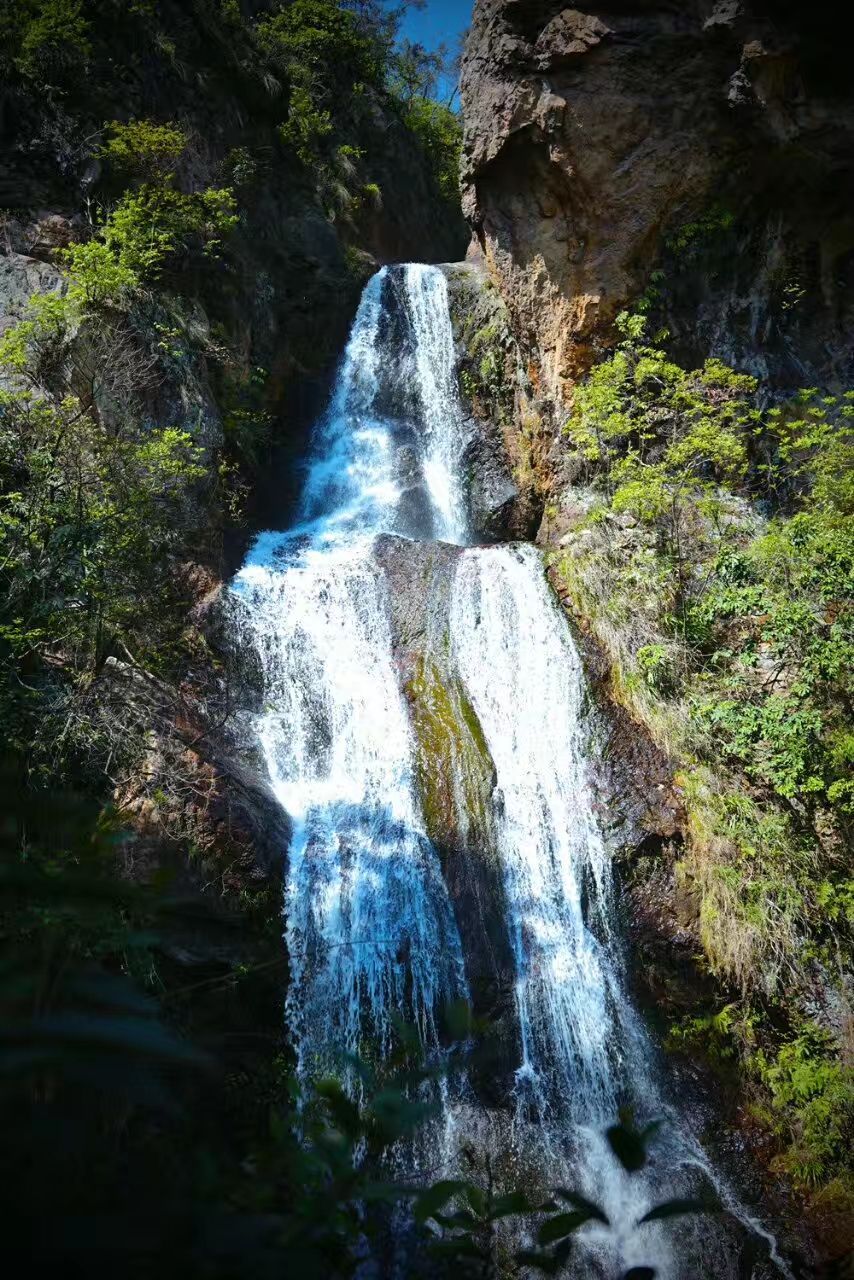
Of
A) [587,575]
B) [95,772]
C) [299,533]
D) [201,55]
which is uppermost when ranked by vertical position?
[201,55]

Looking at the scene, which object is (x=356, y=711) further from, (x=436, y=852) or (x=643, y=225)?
(x=643, y=225)

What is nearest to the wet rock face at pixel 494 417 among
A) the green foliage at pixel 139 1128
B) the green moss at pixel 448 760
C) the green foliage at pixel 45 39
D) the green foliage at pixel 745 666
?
the green foliage at pixel 745 666

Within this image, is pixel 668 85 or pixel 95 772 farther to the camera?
pixel 668 85

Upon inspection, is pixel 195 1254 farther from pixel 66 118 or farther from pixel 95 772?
pixel 66 118

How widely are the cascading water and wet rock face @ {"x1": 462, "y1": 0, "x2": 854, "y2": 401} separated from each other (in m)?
4.39

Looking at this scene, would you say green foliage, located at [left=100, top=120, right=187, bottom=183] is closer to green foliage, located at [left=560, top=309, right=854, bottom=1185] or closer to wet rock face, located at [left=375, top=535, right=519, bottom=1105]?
wet rock face, located at [left=375, top=535, right=519, bottom=1105]

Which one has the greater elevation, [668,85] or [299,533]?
[668,85]

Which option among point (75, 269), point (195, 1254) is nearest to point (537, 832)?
point (195, 1254)

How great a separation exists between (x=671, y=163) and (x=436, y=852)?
381 inches

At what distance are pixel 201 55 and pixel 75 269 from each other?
23.1 feet

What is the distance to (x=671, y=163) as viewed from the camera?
10.0m

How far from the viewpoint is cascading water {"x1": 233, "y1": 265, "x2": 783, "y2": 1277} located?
6051mm

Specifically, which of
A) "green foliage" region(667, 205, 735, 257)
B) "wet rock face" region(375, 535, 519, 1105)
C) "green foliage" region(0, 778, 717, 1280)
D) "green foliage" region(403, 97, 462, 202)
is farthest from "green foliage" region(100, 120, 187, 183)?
"green foliage" region(0, 778, 717, 1280)

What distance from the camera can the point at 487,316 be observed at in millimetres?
13180
